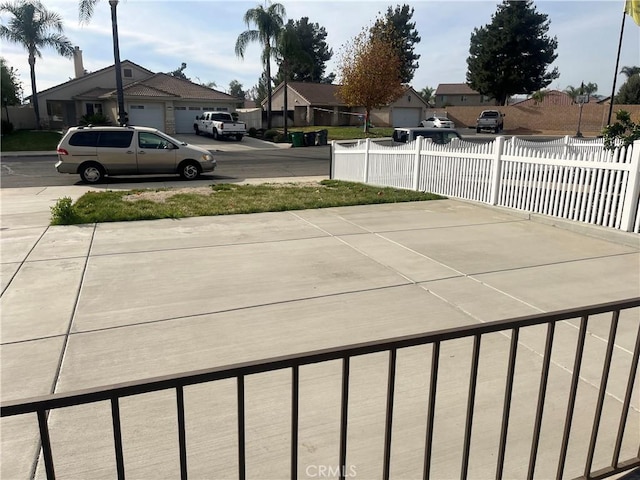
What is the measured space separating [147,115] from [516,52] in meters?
41.6

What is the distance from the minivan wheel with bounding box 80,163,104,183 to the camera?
15055 millimetres

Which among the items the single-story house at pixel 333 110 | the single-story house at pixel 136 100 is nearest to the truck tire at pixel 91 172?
the single-story house at pixel 136 100

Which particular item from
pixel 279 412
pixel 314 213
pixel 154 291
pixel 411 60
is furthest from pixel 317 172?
pixel 411 60

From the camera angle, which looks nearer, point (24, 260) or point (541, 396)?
point (541, 396)

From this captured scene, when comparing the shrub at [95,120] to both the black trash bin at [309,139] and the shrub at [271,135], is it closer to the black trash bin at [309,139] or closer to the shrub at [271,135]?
the shrub at [271,135]

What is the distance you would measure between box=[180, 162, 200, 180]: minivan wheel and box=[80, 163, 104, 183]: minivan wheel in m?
2.50

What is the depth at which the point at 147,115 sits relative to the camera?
3738 centimetres

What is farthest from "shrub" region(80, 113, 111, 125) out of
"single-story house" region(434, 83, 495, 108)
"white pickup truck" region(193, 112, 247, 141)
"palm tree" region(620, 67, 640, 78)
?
"palm tree" region(620, 67, 640, 78)

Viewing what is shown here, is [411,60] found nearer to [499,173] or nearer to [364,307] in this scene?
[499,173]

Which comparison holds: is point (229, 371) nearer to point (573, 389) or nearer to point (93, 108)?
point (573, 389)

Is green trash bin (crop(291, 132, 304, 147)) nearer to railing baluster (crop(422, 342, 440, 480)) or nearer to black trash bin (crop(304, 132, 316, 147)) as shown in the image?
black trash bin (crop(304, 132, 316, 147))

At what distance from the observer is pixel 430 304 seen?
4715 mm

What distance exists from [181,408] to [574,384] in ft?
6.01

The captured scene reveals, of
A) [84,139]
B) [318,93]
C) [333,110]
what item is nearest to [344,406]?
[84,139]
